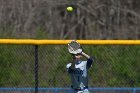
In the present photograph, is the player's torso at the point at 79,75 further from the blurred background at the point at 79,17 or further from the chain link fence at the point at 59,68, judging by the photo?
the blurred background at the point at 79,17

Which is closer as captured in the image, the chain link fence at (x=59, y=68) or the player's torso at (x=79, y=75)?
the player's torso at (x=79, y=75)

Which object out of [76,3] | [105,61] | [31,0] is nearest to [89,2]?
[76,3]

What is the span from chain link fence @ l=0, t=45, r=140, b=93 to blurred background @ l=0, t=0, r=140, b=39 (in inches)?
298

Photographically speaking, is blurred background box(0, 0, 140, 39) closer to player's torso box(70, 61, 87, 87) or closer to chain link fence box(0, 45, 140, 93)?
chain link fence box(0, 45, 140, 93)

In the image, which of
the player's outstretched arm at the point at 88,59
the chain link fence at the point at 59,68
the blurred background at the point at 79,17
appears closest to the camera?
the player's outstretched arm at the point at 88,59

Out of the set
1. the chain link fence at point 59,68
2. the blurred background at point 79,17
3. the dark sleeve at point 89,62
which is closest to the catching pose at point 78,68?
the dark sleeve at point 89,62

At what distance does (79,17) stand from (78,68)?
8737mm

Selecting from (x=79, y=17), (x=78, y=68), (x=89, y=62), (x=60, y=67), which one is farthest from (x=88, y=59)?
(x=79, y=17)

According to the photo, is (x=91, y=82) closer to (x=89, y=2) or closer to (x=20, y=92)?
(x=20, y=92)

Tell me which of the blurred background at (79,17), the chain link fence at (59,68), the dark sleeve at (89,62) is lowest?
the blurred background at (79,17)

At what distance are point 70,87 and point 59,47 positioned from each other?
0.57 m

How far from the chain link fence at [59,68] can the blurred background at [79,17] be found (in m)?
7.56

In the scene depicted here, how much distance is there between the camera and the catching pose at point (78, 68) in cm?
→ 767

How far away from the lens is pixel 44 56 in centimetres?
841
